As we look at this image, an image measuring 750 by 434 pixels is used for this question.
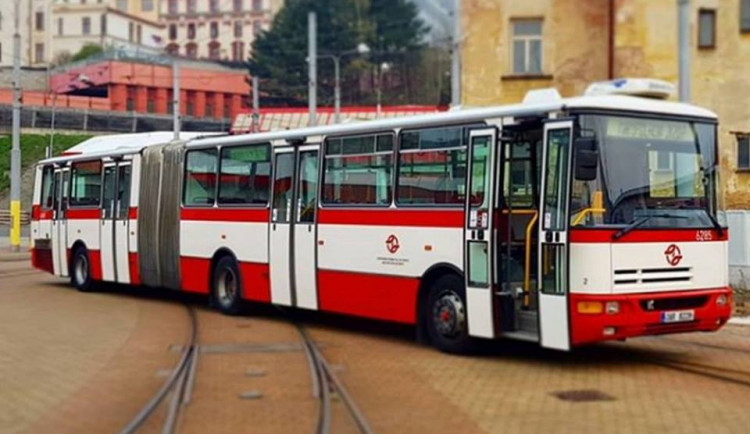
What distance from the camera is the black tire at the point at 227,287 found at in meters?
18.3

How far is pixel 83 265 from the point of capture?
24266 millimetres

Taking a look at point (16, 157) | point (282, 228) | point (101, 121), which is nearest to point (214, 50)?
point (101, 121)

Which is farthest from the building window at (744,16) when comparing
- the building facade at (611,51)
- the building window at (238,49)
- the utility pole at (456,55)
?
the building window at (238,49)

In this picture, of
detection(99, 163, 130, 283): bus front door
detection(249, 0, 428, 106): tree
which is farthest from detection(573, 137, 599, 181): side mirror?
detection(249, 0, 428, 106): tree

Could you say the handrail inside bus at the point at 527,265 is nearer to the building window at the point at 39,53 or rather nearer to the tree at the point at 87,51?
the tree at the point at 87,51

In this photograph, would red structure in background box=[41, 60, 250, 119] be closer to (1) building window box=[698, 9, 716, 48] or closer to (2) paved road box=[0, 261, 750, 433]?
(1) building window box=[698, 9, 716, 48]

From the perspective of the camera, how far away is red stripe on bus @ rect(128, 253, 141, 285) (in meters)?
21.8

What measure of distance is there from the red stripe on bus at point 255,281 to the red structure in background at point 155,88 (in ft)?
211

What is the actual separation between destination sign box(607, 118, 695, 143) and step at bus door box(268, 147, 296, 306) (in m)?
5.86

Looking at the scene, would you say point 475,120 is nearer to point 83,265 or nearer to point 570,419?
point 570,419

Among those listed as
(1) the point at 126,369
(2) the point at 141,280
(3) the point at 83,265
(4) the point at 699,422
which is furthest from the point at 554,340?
(3) the point at 83,265

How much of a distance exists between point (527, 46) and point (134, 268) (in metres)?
17.1

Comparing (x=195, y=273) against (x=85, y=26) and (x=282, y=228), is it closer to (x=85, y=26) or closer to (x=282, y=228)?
(x=282, y=228)

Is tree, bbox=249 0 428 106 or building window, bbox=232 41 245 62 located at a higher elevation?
building window, bbox=232 41 245 62
